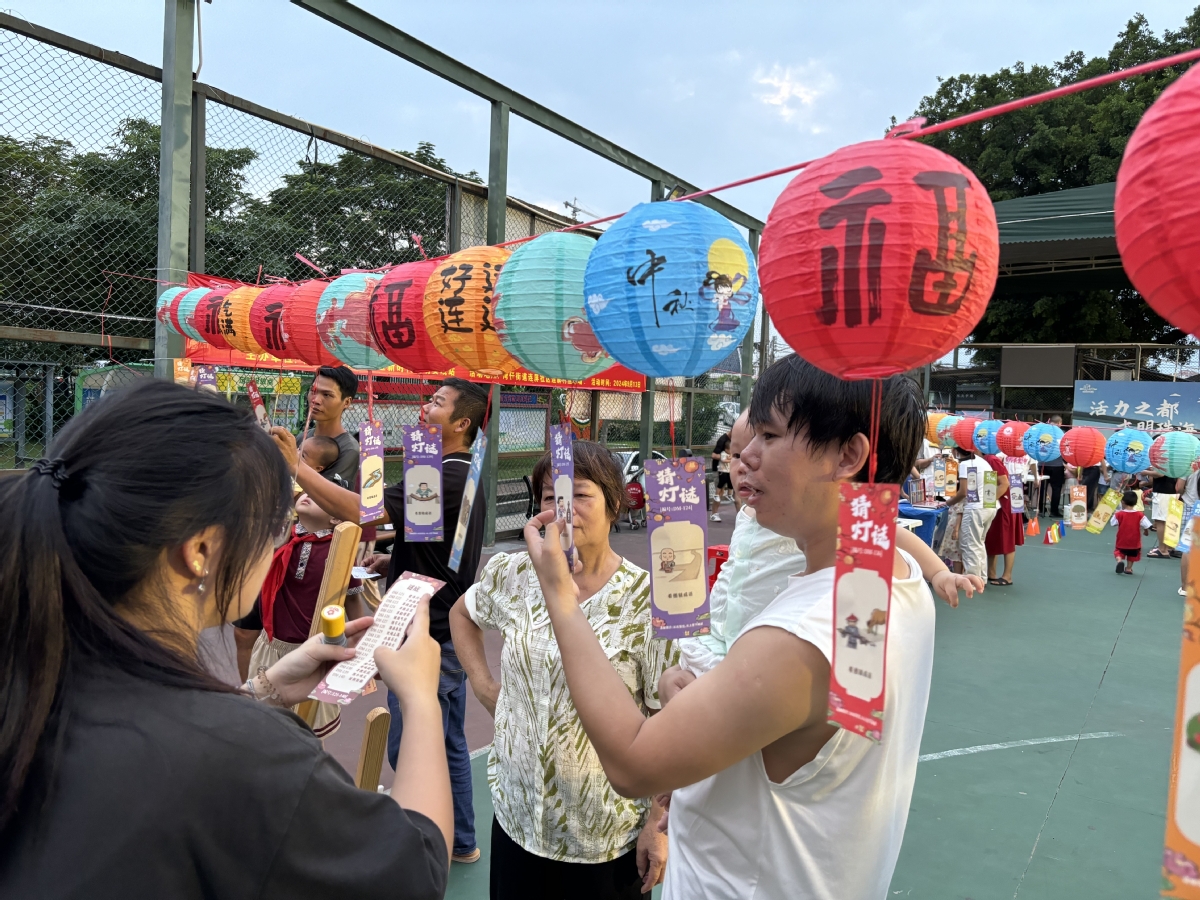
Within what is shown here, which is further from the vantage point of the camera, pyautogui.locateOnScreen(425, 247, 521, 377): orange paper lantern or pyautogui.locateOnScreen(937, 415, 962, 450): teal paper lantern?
pyautogui.locateOnScreen(937, 415, 962, 450): teal paper lantern

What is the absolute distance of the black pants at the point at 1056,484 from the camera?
13531 mm

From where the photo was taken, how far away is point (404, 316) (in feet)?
8.86

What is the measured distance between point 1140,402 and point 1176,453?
9.96 m

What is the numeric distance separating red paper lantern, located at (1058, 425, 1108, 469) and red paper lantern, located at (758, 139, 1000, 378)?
698cm

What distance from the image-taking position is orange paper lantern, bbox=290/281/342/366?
344 cm

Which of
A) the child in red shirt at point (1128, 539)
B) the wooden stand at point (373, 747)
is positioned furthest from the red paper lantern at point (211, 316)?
the child in red shirt at point (1128, 539)

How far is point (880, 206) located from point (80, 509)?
1111 millimetres

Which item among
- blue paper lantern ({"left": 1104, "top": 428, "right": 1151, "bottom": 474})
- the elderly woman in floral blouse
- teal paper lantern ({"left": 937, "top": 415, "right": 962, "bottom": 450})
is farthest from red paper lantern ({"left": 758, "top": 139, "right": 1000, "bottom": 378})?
teal paper lantern ({"left": 937, "top": 415, "right": 962, "bottom": 450})

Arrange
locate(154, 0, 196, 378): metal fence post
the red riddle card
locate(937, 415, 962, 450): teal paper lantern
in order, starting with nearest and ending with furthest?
the red riddle card → locate(154, 0, 196, 378): metal fence post → locate(937, 415, 962, 450): teal paper lantern

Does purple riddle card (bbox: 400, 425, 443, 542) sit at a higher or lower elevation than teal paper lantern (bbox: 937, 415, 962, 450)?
lower

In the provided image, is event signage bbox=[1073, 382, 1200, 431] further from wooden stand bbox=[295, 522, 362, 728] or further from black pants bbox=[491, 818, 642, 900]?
wooden stand bbox=[295, 522, 362, 728]

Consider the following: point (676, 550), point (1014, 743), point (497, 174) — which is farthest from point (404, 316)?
point (497, 174)

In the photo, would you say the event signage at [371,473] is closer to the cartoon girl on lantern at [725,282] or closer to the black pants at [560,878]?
the black pants at [560,878]

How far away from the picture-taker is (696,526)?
1624 mm
